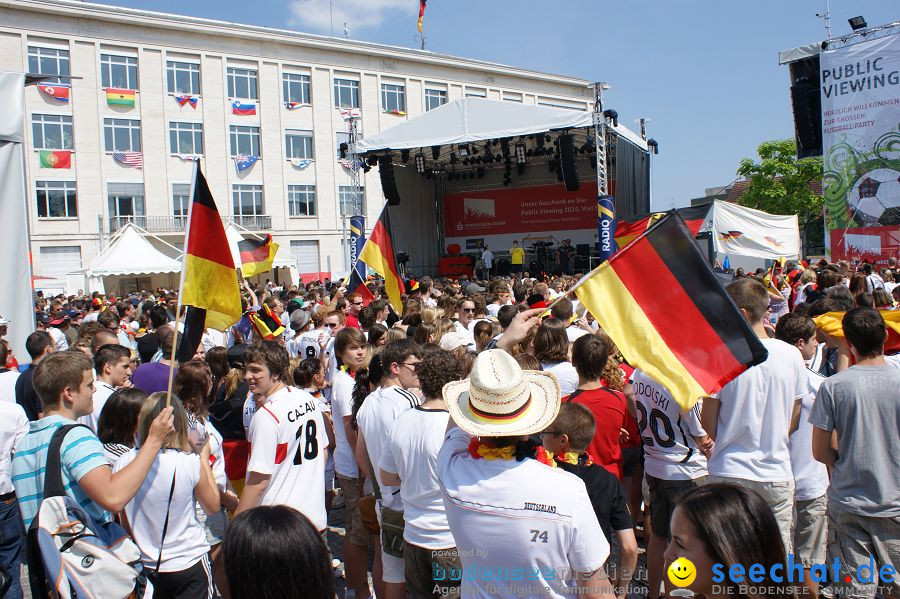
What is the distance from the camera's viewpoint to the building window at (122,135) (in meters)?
34.2

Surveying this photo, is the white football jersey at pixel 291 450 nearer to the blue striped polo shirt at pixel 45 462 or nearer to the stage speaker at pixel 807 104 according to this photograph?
the blue striped polo shirt at pixel 45 462

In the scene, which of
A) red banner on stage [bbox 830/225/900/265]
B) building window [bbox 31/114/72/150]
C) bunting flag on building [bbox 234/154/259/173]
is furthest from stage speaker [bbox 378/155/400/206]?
building window [bbox 31/114/72/150]

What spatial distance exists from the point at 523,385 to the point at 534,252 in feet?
79.1

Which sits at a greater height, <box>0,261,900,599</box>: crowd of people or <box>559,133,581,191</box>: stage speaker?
<box>559,133,581,191</box>: stage speaker

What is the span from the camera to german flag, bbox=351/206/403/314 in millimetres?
7949

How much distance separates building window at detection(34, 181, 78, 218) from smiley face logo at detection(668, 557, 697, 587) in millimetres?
37674

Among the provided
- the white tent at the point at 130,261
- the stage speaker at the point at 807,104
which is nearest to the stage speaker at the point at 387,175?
the white tent at the point at 130,261

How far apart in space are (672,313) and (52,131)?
3758 centimetres

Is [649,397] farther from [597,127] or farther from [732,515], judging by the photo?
[597,127]

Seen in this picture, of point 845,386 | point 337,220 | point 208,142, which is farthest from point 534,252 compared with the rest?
point 845,386

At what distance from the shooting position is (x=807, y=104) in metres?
19.0

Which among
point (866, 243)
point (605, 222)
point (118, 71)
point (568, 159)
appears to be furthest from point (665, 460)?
point (118, 71)

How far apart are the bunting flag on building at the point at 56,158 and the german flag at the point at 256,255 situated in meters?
27.5

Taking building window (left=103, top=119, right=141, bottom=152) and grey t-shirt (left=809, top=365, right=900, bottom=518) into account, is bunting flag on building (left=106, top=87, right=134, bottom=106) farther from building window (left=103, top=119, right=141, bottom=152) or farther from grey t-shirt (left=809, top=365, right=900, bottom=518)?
grey t-shirt (left=809, top=365, right=900, bottom=518)
